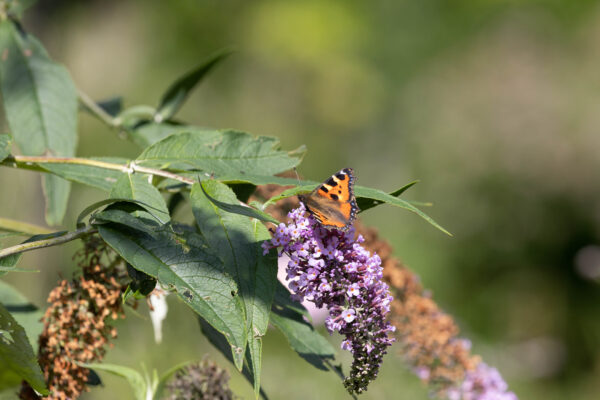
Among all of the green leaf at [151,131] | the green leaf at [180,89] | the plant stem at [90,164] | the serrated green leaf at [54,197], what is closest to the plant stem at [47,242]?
the plant stem at [90,164]

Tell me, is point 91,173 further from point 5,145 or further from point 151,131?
point 151,131

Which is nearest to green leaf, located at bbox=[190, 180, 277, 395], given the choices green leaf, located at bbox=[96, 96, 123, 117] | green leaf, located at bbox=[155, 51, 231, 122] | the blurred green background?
green leaf, located at bbox=[155, 51, 231, 122]

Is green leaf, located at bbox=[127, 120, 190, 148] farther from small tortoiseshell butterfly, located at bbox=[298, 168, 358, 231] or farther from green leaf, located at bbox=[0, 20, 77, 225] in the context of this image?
small tortoiseshell butterfly, located at bbox=[298, 168, 358, 231]

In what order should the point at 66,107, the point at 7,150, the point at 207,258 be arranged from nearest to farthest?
the point at 207,258
the point at 7,150
the point at 66,107

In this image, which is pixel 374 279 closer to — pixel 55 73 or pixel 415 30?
pixel 55 73

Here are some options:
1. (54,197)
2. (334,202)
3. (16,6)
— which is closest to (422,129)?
(16,6)

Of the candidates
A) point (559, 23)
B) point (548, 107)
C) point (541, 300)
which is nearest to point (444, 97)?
point (548, 107)

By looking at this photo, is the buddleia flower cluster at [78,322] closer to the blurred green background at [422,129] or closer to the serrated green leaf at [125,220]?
the serrated green leaf at [125,220]
